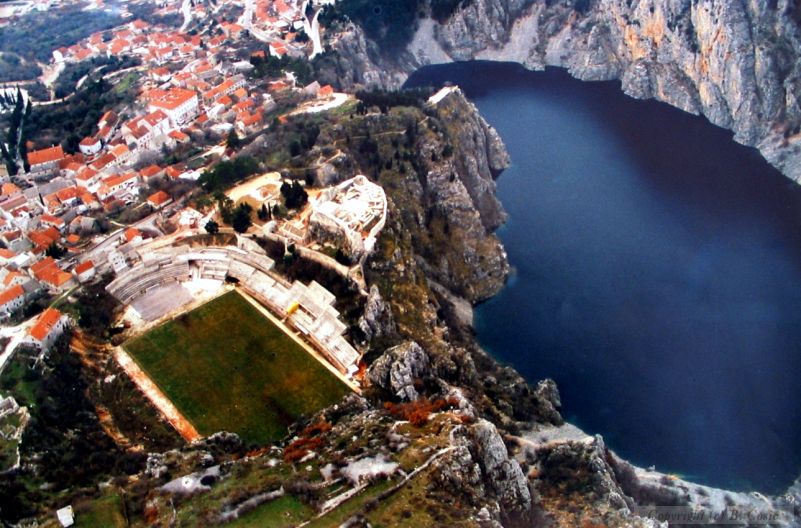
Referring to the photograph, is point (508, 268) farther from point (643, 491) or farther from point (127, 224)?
point (127, 224)

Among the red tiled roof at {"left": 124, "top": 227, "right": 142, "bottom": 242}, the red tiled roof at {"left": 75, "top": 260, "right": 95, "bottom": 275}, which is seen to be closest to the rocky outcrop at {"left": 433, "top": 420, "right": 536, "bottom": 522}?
the red tiled roof at {"left": 75, "top": 260, "right": 95, "bottom": 275}

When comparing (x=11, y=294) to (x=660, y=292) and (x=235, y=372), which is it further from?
(x=660, y=292)

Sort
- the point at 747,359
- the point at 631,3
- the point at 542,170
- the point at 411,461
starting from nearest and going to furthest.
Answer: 1. the point at 411,461
2. the point at 747,359
3. the point at 542,170
4. the point at 631,3

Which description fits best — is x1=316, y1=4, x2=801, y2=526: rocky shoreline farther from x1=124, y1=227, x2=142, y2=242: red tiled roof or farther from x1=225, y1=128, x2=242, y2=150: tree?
x1=124, y1=227, x2=142, y2=242: red tiled roof

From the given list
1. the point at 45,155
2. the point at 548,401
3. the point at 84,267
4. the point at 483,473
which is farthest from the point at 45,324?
the point at 548,401

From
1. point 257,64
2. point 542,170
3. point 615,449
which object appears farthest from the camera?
point 257,64

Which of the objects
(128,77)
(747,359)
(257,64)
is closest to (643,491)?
(747,359)
